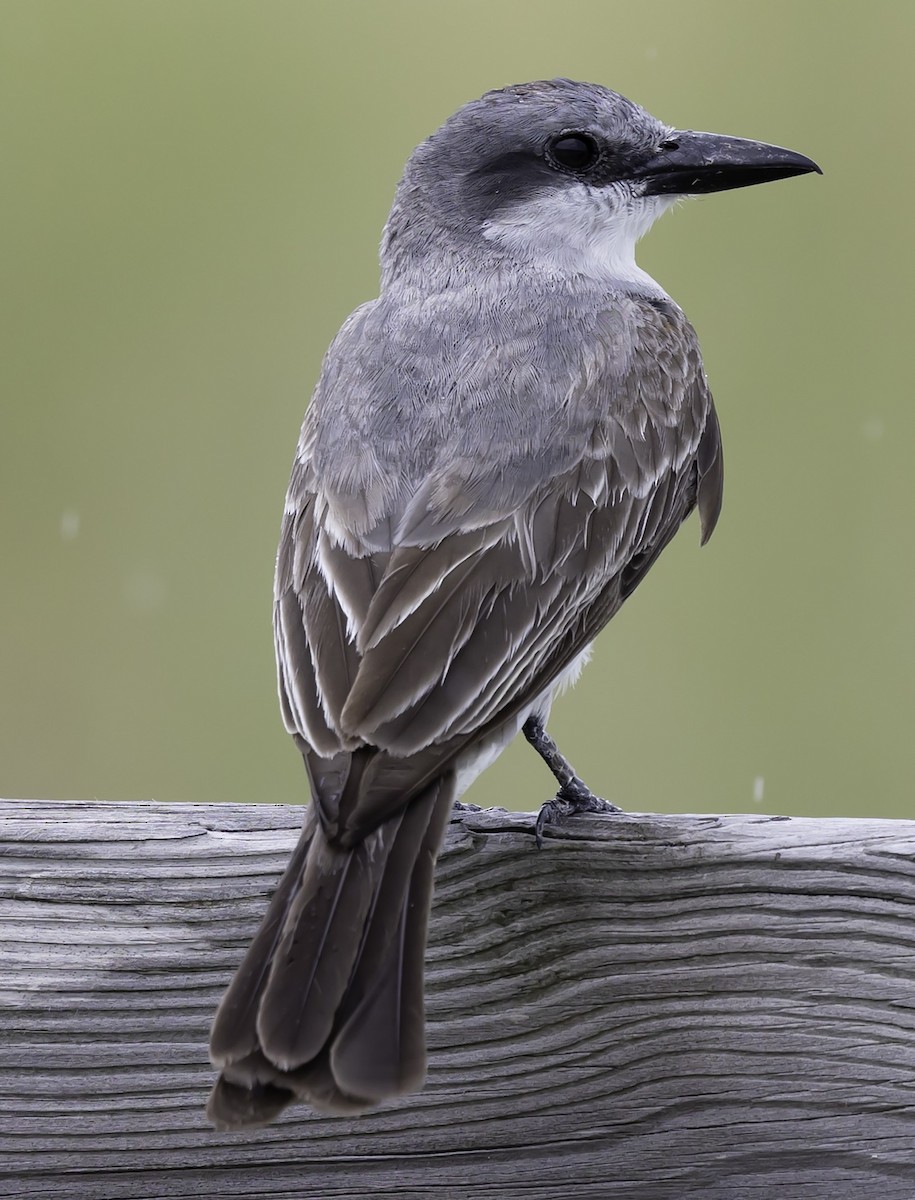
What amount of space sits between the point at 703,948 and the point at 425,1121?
1.68ft

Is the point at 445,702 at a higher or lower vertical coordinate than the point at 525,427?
lower

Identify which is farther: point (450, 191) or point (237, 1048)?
point (450, 191)

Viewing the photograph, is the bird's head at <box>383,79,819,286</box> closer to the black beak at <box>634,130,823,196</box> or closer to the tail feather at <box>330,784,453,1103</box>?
the black beak at <box>634,130,823,196</box>

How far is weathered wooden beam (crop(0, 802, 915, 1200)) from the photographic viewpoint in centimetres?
220

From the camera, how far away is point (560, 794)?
2.96m

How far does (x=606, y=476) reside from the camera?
3.18m

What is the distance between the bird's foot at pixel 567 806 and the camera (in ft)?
7.69

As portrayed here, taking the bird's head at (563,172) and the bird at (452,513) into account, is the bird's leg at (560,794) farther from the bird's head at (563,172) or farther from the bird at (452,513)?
the bird's head at (563,172)

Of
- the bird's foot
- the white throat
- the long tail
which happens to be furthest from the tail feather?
the white throat

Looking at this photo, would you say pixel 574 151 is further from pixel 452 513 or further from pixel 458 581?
pixel 458 581

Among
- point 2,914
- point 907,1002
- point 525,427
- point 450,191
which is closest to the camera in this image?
point 907,1002

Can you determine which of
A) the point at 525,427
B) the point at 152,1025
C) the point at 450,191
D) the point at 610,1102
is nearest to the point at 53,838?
the point at 152,1025

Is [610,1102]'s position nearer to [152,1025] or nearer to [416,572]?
[152,1025]

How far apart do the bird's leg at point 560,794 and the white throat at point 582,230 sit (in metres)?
1.23
